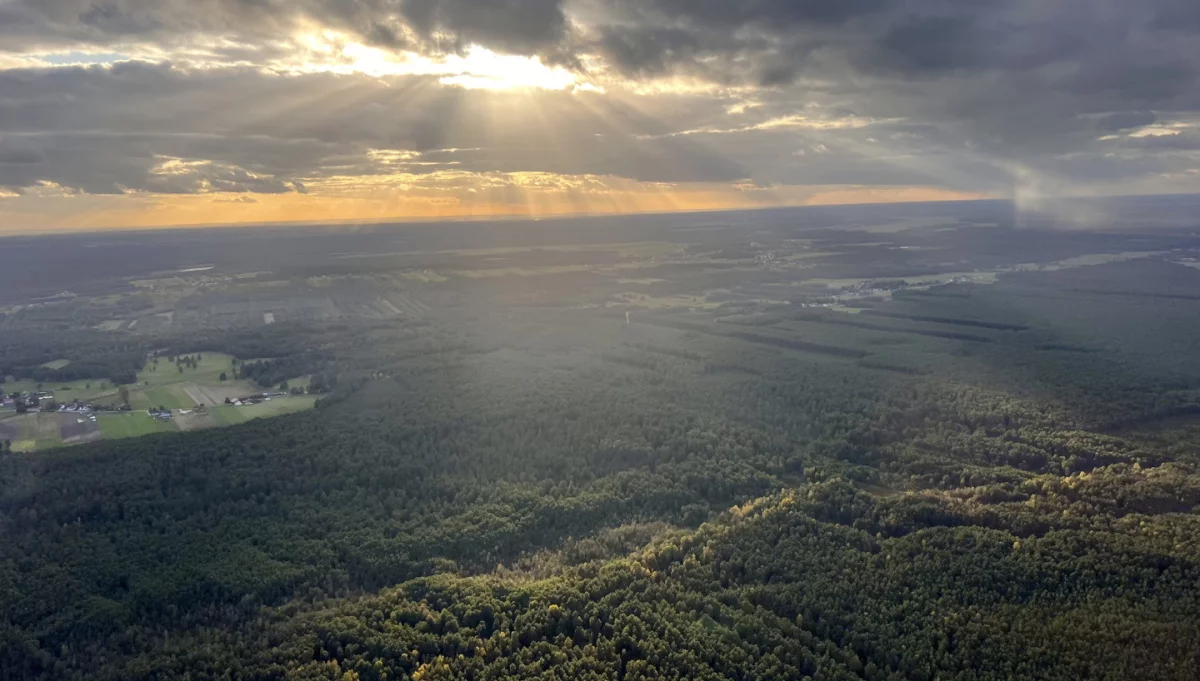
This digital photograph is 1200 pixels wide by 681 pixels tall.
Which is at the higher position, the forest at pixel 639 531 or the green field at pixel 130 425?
the green field at pixel 130 425

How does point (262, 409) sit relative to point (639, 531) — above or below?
above

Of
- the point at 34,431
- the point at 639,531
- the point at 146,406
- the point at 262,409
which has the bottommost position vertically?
the point at 639,531

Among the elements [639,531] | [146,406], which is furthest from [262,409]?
[639,531]

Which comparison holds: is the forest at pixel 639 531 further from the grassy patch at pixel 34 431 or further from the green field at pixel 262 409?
the grassy patch at pixel 34 431

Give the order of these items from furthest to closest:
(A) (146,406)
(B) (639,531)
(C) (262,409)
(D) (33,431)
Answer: (A) (146,406) < (C) (262,409) < (D) (33,431) < (B) (639,531)

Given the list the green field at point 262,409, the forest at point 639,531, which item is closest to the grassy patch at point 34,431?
the forest at point 639,531

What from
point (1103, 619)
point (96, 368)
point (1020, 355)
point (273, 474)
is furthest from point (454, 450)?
point (1020, 355)

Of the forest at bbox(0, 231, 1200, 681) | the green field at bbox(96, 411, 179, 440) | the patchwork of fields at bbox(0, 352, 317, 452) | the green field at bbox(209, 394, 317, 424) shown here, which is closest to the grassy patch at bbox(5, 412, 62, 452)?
the patchwork of fields at bbox(0, 352, 317, 452)

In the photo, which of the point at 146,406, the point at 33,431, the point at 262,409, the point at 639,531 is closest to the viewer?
the point at 639,531

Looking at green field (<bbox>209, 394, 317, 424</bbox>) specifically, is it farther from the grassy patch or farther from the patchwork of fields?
the grassy patch

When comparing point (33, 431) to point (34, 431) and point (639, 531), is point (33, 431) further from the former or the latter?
point (639, 531)
